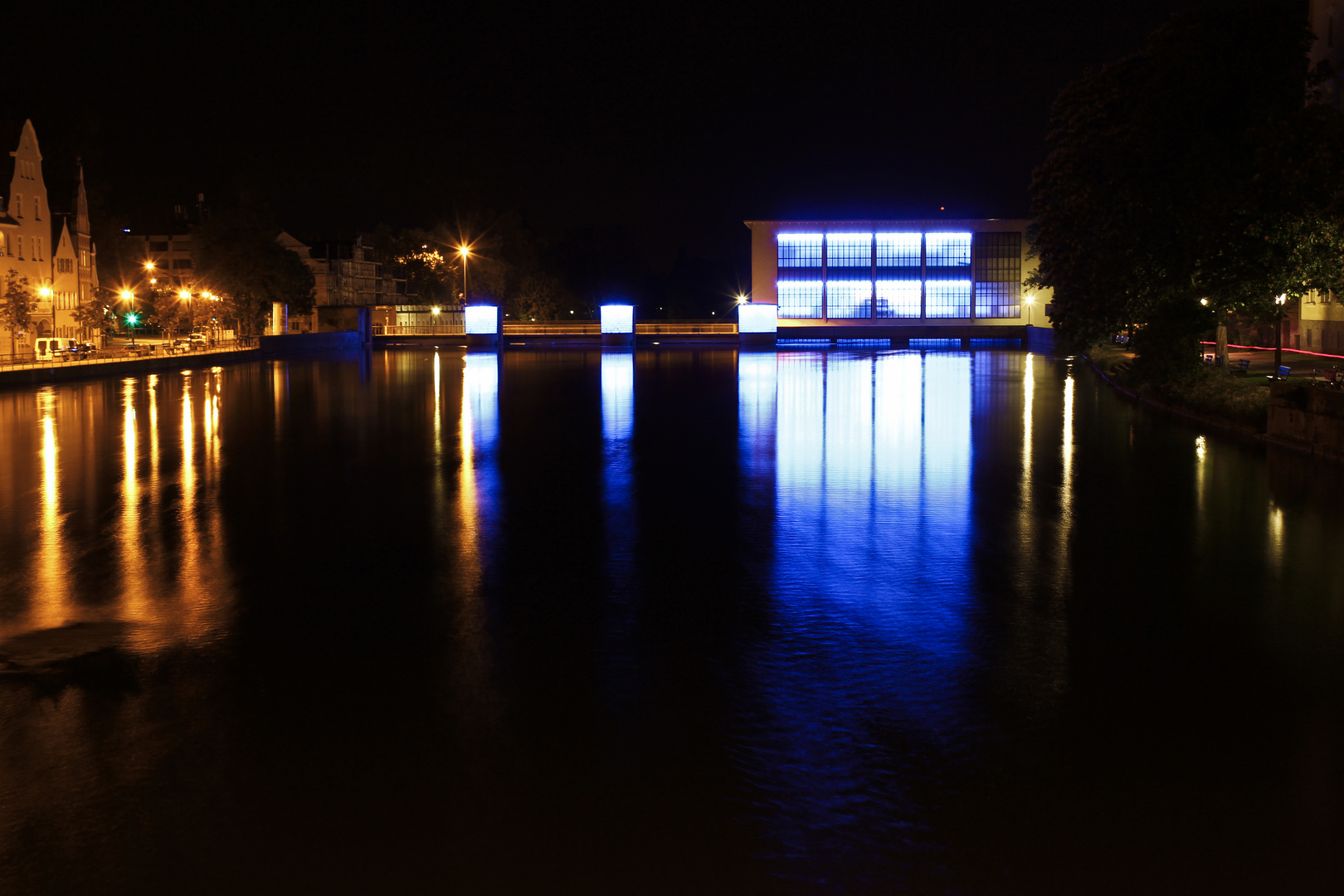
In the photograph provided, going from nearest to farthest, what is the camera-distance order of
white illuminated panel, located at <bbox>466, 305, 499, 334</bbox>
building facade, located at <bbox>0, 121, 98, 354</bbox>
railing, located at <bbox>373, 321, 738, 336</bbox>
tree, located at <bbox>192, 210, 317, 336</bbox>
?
building facade, located at <bbox>0, 121, 98, 354</bbox> < tree, located at <bbox>192, 210, 317, 336</bbox> < white illuminated panel, located at <bbox>466, 305, 499, 334</bbox> < railing, located at <bbox>373, 321, 738, 336</bbox>

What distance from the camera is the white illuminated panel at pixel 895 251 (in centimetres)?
8994

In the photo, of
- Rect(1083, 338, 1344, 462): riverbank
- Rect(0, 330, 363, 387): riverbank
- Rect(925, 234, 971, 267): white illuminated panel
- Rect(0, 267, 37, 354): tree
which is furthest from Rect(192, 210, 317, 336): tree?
Rect(1083, 338, 1344, 462): riverbank

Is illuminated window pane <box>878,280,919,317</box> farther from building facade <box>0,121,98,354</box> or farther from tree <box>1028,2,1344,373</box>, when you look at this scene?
tree <box>1028,2,1344,373</box>

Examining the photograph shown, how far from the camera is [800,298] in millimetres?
90000

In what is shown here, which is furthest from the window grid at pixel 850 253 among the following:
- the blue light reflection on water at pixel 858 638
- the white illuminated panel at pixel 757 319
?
the blue light reflection on water at pixel 858 638

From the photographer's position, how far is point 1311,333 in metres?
46.2

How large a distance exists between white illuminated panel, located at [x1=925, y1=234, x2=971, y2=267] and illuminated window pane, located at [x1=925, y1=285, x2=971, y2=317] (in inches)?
57.2

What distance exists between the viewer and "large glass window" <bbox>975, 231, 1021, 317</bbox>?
89625 mm

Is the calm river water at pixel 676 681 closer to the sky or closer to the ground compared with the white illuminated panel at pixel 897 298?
closer to the ground

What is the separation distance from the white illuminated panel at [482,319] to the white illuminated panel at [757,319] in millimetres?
14398

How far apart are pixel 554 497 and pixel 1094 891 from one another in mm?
10068

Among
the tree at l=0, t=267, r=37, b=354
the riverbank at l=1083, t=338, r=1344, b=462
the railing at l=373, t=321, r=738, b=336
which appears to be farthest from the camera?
the railing at l=373, t=321, r=738, b=336

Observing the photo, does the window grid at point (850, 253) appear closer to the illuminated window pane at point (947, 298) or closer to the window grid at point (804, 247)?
the window grid at point (804, 247)

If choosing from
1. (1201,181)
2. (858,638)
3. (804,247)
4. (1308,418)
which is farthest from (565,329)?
(858,638)
